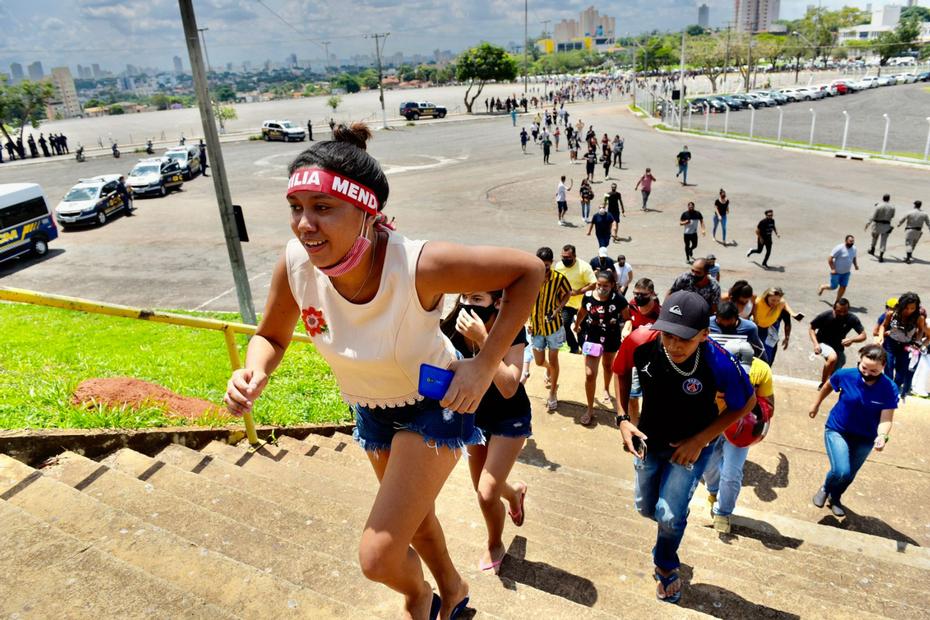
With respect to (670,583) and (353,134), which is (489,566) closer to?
(670,583)

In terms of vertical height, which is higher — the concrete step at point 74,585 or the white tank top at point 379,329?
the white tank top at point 379,329

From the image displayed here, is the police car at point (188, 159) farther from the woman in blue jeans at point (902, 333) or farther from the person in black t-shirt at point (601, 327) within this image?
the woman in blue jeans at point (902, 333)

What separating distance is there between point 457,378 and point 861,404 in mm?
4380

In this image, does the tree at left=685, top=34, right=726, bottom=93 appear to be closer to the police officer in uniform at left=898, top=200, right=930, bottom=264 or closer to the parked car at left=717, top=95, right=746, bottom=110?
the parked car at left=717, top=95, right=746, bottom=110

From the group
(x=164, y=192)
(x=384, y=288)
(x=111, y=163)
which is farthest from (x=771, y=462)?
(x=111, y=163)

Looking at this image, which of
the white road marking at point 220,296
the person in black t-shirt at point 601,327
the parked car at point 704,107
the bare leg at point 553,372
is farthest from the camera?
the parked car at point 704,107

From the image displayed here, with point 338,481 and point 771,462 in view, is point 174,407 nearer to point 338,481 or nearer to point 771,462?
point 338,481

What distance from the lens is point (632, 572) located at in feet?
12.5

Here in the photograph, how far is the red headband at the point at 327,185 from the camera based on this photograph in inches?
Answer: 84.8

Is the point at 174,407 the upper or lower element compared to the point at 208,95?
lower

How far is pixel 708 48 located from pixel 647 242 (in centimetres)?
6500

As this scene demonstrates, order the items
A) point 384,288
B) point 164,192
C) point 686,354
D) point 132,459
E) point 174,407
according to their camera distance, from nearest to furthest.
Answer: point 384,288
point 686,354
point 132,459
point 174,407
point 164,192

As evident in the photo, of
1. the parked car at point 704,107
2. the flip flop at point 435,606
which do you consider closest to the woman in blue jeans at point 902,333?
the flip flop at point 435,606

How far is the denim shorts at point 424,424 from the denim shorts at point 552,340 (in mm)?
4511
